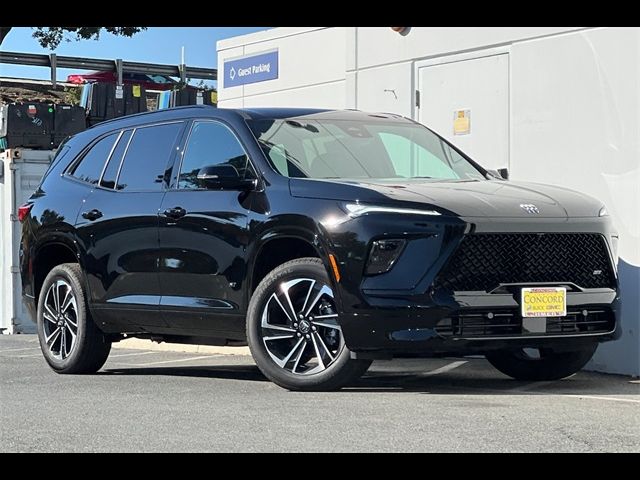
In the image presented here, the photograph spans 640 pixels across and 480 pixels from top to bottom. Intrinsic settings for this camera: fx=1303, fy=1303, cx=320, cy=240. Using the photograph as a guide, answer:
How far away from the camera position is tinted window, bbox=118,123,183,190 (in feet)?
30.9

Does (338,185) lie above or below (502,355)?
above

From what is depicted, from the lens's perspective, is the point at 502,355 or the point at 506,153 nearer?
the point at 502,355

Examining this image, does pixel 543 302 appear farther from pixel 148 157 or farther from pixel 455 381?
pixel 148 157

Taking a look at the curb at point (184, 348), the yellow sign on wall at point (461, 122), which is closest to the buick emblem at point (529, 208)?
the yellow sign on wall at point (461, 122)

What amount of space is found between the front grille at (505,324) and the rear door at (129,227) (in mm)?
2467

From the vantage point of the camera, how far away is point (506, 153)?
11.3 m

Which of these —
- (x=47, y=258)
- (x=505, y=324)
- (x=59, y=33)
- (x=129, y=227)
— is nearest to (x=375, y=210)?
(x=505, y=324)

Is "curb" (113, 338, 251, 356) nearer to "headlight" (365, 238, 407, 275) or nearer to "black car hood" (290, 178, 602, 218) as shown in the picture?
"black car hood" (290, 178, 602, 218)

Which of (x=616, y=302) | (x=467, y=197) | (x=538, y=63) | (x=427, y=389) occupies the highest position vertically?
(x=538, y=63)

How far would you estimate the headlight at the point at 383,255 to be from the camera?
7.59 meters

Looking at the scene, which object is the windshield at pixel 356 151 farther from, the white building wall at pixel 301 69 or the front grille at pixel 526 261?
the white building wall at pixel 301 69
